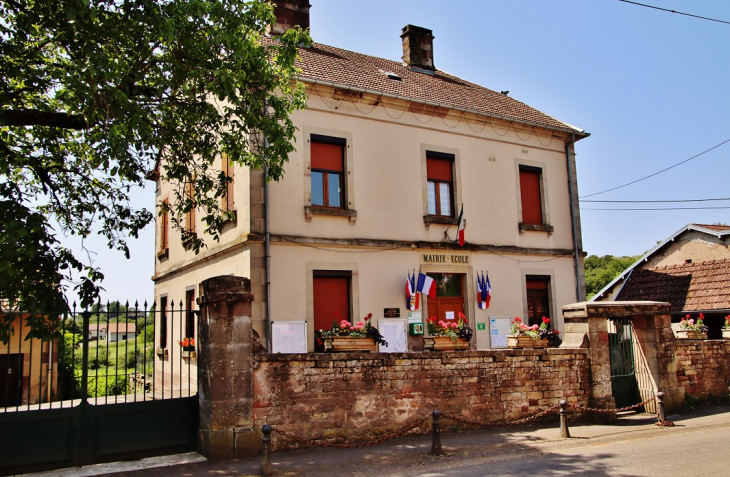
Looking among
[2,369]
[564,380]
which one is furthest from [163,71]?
[2,369]

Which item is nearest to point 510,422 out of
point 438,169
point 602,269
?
point 438,169

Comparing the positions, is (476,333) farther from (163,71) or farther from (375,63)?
(163,71)

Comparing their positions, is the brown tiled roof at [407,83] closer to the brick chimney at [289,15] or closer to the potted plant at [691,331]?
the brick chimney at [289,15]

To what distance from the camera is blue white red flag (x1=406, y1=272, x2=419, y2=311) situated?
48.5ft

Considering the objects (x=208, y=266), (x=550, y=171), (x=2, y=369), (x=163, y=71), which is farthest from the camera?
(x=550, y=171)

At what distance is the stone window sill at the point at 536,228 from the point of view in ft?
55.8

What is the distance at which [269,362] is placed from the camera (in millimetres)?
8953

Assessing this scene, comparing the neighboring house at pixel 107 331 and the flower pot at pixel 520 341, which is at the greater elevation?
the neighboring house at pixel 107 331

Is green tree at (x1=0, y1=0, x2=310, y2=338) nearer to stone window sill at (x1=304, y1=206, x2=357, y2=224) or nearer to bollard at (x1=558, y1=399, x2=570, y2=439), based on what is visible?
stone window sill at (x1=304, y1=206, x2=357, y2=224)

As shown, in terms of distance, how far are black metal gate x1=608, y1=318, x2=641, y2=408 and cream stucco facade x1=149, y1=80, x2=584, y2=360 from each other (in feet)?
11.9

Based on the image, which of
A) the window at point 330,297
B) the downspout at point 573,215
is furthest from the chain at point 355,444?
the downspout at point 573,215

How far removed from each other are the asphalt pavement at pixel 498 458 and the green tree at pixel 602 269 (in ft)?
157

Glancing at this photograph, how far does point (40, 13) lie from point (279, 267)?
6.83 metres

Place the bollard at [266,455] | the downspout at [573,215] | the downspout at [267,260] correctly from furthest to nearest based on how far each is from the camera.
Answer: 1. the downspout at [573,215]
2. the downspout at [267,260]
3. the bollard at [266,455]
